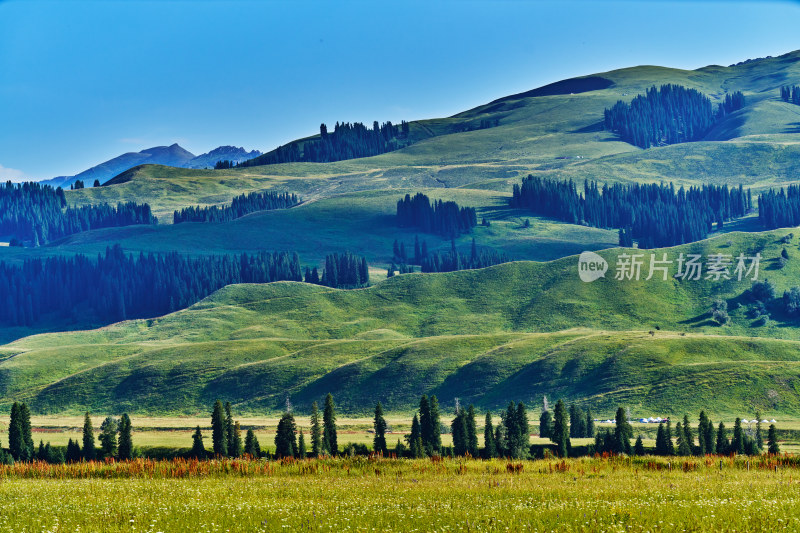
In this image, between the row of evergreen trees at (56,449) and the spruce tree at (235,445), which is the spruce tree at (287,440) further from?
the row of evergreen trees at (56,449)

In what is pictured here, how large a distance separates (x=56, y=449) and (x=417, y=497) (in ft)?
271

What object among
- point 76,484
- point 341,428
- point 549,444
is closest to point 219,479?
point 76,484

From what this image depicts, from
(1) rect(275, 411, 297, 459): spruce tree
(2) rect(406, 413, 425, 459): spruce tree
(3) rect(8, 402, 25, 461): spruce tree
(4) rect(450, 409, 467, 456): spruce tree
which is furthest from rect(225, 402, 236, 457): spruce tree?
(4) rect(450, 409, 467, 456): spruce tree

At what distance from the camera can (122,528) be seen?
24.7m

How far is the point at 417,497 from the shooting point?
30078 mm

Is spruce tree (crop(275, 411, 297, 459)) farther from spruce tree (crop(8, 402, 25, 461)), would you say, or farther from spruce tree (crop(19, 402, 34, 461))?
spruce tree (crop(8, 402, 25, 461))

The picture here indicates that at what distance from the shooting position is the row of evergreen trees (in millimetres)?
86375

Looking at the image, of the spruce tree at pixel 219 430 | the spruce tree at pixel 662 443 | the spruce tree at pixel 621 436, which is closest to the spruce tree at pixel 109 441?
the spruce tree at pixel 219 430

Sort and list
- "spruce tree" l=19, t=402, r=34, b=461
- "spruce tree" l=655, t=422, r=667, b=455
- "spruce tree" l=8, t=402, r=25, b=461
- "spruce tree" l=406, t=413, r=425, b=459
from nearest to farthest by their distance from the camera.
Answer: "spruce tree" l=406, t=413, r=425, b=459
"spruce tree" l=8, t=402, r=25, b=461
"spruce tree" l=19, t=402, r=34, b=461
"spruce tree" l=655, t=422, r=667, b=455

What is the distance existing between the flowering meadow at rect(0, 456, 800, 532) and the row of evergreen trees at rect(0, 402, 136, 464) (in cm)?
4597

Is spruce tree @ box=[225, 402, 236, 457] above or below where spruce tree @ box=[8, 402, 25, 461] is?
below

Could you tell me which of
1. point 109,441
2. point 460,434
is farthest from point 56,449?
point 460,434

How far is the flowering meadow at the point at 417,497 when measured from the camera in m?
24.9

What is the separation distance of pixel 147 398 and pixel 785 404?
12987 centimetres
